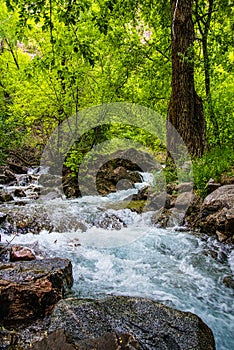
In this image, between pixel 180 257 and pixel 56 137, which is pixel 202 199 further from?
pixel 56 137

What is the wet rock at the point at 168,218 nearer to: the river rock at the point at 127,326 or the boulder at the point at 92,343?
the river rock at the point at 127,326

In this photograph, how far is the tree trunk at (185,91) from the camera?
7.34 metres

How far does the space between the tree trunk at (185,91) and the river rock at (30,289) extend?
532 centimetres

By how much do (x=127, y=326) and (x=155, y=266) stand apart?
2248 mm

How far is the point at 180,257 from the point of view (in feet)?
16.0

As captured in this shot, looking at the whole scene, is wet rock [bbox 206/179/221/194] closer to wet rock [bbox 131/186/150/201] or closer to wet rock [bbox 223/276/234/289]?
wet rock [bbox 223/276/234/289]

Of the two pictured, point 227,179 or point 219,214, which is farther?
point 227,179

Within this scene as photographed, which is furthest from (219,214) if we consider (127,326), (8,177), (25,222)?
(8,177)

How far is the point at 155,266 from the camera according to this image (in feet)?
15.1

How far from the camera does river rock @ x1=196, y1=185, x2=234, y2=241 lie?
5.02 meters

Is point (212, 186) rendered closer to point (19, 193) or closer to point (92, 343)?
point (92, 343)

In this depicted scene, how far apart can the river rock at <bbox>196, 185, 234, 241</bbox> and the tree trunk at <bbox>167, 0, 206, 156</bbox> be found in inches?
84.4

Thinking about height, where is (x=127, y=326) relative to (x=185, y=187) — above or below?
below

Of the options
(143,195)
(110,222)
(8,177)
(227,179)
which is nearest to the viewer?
(227,179)
